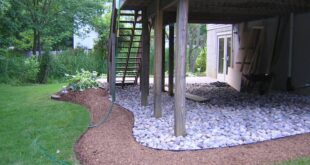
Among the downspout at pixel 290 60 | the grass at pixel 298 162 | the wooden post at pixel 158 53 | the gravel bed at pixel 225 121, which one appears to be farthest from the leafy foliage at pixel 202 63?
the grass at pixel 298 162

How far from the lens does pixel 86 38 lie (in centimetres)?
2914

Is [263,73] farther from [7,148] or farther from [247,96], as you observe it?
[7,148]

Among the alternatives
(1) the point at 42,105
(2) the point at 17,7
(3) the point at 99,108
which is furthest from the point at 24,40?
(3) the point at 99,108

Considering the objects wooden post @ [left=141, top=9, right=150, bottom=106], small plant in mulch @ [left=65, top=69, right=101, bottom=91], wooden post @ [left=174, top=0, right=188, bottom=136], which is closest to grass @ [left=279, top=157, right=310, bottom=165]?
wooden post @ [left=174, top=0, right=188, bottom=136]

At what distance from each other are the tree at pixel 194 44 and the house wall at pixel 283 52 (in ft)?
38.4

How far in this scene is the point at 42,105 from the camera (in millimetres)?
10797

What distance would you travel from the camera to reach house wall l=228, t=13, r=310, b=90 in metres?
11.3

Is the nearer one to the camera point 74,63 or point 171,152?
point 171,152

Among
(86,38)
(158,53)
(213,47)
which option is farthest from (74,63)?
(158,53)

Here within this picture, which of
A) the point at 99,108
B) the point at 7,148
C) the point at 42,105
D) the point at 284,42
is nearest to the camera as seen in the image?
the point at 7,148

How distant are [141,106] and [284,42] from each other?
5175mm

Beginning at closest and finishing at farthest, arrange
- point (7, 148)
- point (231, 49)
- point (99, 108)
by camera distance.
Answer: point (7, 148)
point (99, 108)
point (231, 49)

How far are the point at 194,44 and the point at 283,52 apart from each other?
16.0 meters

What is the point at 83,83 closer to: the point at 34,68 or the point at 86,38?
the point at 34,68
